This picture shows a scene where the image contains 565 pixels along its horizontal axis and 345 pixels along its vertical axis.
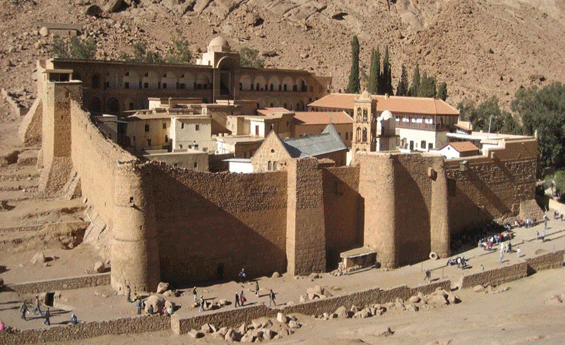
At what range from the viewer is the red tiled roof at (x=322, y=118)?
1731 inches

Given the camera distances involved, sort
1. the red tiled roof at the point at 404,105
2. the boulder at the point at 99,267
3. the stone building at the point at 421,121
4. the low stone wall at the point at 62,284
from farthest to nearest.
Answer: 1. the red tiled roof at the point at 404,105
2. the stone building at the point at 421,121
3. the boulder at the point at 99,267
4. the low stone wall at the point at 62,284

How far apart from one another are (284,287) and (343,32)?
2239 inches

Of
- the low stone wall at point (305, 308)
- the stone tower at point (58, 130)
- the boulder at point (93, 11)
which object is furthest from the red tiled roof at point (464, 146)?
the boulder at point (93, 11)

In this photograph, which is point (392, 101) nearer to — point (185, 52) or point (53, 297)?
point (185, 52)

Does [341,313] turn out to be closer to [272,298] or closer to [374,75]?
[272,298]

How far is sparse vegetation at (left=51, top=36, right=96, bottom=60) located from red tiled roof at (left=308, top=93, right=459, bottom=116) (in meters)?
18.3

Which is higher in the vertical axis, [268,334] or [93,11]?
[93,11]

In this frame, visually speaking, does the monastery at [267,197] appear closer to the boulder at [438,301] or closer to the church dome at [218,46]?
the boulder at [438,301]

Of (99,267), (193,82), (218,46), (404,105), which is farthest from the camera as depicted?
(218,46)

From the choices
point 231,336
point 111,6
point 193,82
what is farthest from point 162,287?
point 111,6

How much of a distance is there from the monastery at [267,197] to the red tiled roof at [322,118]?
400 centimetres

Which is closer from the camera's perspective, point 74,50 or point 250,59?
point 74,50

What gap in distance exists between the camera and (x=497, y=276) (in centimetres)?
2894

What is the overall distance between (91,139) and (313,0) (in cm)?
5510
